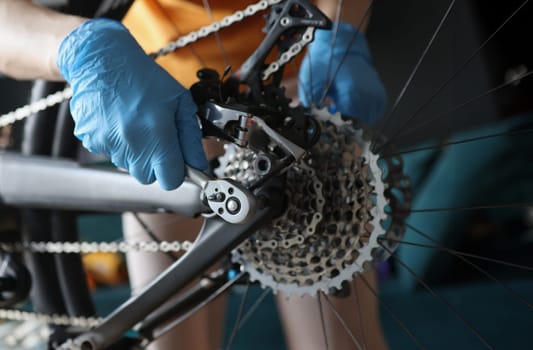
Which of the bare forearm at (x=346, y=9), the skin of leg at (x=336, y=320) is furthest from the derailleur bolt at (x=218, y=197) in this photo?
the bare forearm at (x=346, y=9)

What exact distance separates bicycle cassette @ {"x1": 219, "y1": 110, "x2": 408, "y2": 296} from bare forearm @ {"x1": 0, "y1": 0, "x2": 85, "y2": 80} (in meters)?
0.18

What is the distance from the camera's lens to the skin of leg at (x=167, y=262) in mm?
723

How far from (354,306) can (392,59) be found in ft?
3.09

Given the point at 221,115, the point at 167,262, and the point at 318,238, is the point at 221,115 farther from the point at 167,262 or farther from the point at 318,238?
the point at 167,262

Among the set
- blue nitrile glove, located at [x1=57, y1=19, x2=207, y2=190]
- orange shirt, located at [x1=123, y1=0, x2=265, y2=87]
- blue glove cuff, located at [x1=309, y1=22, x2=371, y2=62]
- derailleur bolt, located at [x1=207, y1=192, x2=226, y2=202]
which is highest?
orange shirt, located at [x1=123, y1=0, x2=265, y2=87]

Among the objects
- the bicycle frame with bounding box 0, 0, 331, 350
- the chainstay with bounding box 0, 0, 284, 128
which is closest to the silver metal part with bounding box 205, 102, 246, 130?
the bicycle frame with bounding box 0, 0, 331, 350

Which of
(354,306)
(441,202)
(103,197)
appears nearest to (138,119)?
(103,197)

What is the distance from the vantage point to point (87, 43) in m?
0.49

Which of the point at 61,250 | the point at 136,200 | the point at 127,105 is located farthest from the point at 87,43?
the point at 61,250

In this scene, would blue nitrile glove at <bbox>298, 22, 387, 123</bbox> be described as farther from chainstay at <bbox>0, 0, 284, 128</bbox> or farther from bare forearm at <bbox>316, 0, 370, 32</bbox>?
chainstay at <bbox>0, 0, 284, 128</bbox>

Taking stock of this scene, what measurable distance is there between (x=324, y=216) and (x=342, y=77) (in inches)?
10.0

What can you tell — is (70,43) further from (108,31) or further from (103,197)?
(103,197)

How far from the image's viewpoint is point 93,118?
0.48m

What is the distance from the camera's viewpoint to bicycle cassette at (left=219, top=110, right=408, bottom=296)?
515 millimetres
